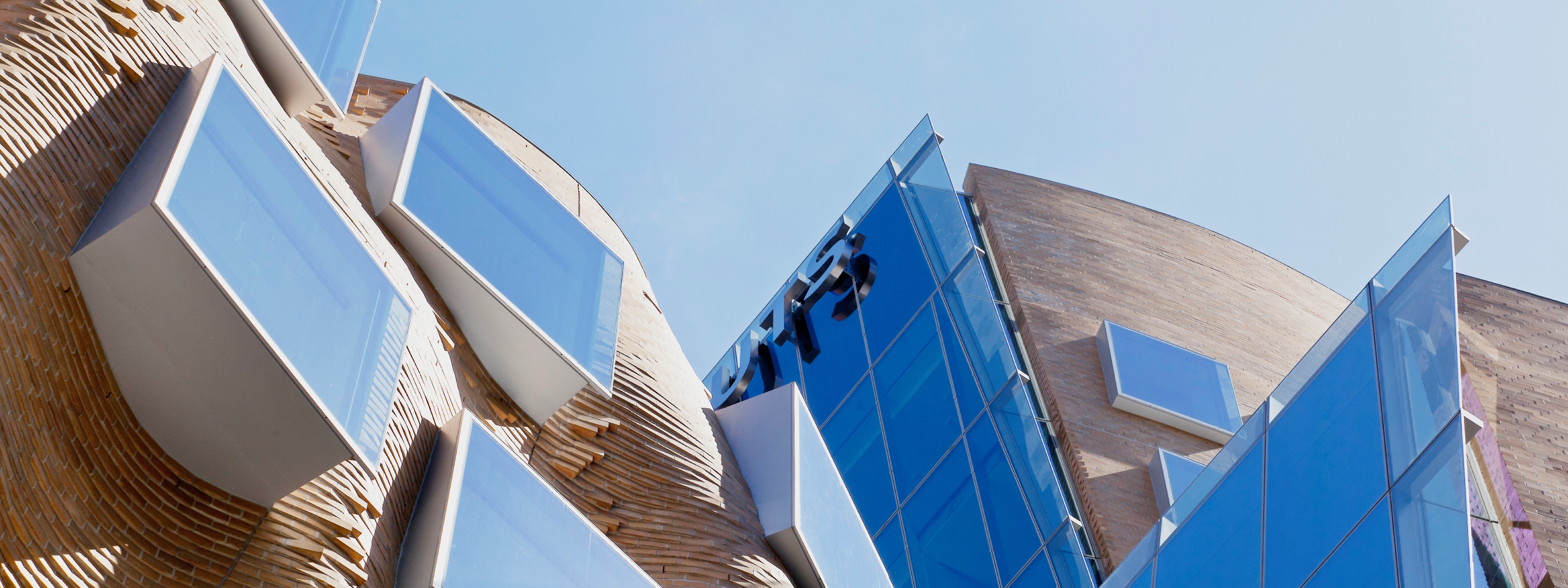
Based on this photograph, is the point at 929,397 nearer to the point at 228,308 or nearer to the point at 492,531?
the point at 492,531

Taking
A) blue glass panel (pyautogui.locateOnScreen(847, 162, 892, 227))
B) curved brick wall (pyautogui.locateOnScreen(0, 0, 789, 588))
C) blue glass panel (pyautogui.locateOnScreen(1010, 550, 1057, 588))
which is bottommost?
curved brick wall (pyautogui.locateOnScreen(0, 0, 789, 588))

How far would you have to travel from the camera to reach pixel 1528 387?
11164 mm

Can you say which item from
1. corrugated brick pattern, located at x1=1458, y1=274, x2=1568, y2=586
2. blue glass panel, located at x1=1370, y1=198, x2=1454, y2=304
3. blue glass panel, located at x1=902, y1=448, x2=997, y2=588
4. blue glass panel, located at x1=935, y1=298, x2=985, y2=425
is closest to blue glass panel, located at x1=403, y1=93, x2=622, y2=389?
blue glass panel, located at x1=1370, y1=198, x2=1454, y2=304

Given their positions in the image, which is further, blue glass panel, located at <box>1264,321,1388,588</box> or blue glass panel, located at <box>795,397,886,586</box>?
blue glass panel, located at <box>795,397,886,586</box>

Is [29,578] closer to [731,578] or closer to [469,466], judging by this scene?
[469,466]

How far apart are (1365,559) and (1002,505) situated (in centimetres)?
817

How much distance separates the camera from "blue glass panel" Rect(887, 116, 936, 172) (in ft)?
74.6

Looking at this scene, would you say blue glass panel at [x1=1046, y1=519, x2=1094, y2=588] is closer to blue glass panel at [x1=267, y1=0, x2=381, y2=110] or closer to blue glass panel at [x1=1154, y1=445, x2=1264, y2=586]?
blue glass panel at [x1=1154, y1=445, x2=1264, y2=586]

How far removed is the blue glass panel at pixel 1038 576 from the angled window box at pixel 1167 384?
10.9ft

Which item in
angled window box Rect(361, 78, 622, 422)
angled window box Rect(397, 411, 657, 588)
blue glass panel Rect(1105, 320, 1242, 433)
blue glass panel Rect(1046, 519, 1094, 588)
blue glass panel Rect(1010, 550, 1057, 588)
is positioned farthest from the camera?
blue glass panel Rect(1105, 320, 1242, 433)

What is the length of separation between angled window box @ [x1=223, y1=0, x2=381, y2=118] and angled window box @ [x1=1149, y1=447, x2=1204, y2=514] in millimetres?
12022

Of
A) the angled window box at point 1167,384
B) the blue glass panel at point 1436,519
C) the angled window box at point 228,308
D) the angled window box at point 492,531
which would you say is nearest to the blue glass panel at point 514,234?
the angled window box at point 492,531

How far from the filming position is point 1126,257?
72.6 ft

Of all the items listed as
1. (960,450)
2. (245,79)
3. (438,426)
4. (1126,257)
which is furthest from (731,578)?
(1126,257)
